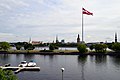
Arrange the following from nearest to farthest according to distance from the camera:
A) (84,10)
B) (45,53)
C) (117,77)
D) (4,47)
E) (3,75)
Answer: (3,75)
(117,77)
(84,10)
(45,53)
(4,47)

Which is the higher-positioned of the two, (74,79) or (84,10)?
(84,10)

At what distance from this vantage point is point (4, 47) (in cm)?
12369

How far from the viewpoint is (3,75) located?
13844mm

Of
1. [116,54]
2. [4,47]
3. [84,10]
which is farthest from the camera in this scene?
[4,47]

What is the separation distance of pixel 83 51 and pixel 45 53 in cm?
1941

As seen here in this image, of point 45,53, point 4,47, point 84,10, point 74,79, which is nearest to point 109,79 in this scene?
point 74,79

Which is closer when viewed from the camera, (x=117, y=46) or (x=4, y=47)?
(x=117, y=46)

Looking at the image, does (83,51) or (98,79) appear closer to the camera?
(98,79)

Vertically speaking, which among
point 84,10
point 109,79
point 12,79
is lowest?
point 109,79

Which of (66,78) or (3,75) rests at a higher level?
(3,75)

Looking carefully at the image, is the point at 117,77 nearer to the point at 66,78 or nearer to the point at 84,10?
the point at 66,78

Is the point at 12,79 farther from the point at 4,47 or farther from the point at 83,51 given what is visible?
the point at 4,47

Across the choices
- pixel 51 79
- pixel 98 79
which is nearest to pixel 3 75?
pixel 51 79

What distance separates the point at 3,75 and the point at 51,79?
27735mm
